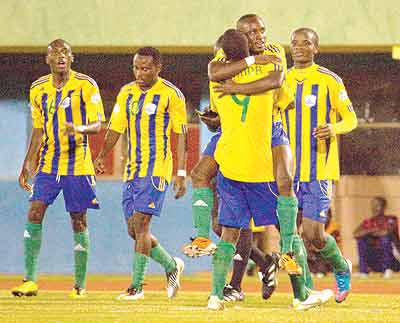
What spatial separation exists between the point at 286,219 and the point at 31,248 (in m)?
3.56

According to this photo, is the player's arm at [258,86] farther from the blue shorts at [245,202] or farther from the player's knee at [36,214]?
the player's knee at [36,214]

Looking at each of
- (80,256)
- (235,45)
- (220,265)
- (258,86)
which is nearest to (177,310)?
(220,265)

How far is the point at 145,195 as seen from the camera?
11758 mm

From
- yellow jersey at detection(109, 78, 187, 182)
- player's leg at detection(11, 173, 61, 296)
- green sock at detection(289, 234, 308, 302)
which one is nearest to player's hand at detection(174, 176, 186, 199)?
yellow jersey at detection(109, 78, 187, 182)

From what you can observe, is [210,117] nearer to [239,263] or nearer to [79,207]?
[239,263]

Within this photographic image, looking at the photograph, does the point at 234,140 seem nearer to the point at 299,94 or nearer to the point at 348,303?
the point at 299,94

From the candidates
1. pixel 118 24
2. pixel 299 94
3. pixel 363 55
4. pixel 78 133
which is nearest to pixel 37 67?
pixel 118 24

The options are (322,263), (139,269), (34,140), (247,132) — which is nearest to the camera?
(247,132)

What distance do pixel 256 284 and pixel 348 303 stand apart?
5182mm

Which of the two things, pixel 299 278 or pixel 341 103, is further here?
pixel 341 103

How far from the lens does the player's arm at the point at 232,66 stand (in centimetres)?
950

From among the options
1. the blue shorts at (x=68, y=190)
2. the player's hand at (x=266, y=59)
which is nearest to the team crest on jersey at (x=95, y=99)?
the blue shorts at (x=68, y=190)

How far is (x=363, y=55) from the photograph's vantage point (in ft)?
60.7

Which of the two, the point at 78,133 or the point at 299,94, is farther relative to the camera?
the point at 78,133
